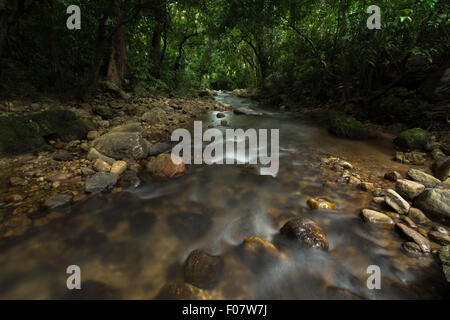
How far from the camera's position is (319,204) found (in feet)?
8.01

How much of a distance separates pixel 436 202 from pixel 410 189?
1.02ft

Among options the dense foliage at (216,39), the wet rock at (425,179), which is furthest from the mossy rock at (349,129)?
the wet rock at (425,179)

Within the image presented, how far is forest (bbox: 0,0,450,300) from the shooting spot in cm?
163

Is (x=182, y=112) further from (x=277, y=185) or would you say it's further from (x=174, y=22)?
(x=174, y=22)

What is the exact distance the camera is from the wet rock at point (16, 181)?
8.15 ft

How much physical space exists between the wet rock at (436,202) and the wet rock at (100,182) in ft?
13.2

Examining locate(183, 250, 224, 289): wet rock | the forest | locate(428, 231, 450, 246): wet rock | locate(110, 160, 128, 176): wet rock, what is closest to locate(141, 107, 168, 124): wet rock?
the forest

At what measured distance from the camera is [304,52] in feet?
34.2

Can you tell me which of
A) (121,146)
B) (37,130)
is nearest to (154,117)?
(121,146)

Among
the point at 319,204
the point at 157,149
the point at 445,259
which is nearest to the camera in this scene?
the point at 445,259

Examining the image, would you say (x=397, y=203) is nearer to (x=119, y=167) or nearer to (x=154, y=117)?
(x=119, y=167)

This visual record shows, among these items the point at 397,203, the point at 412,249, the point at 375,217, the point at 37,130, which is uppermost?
the point at 37,130

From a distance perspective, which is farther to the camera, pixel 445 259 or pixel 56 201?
pixel 56 201

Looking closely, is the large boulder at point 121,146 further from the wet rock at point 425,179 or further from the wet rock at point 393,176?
the wet rock at point 425,179
